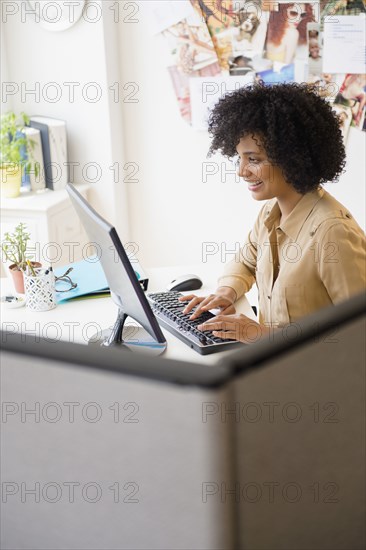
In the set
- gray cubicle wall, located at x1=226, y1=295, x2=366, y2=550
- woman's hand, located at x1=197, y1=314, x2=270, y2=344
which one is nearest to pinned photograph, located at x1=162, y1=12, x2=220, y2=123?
woman's hand, located at x1=197, y1=314, x2=270, y2=344

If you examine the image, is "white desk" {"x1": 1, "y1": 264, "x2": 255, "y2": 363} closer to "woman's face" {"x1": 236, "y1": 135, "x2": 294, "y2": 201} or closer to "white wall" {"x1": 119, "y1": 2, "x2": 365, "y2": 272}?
"woman's face" {"x1": 236, "y1": 135, "x2": 294, "y2": 201}

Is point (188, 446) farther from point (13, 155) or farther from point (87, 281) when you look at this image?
point (13, 155)

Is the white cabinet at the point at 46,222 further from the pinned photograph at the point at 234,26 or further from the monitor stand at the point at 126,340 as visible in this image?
the monitor stand at the point at 126,340

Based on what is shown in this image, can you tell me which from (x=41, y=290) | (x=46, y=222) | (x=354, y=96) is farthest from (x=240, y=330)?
(x=354, y=96)

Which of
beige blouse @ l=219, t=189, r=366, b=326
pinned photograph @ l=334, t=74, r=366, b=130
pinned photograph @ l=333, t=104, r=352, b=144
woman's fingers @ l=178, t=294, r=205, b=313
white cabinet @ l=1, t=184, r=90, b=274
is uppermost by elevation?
pinned photograph @ l=334, t=74, r=366, b=130

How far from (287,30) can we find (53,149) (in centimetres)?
112

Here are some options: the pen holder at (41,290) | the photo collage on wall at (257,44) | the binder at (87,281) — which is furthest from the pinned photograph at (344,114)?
the pen holder at (41,290)

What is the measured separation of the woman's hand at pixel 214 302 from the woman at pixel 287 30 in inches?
56.3

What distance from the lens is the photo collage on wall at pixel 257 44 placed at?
3105 mm

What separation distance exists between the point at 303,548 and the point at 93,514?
0.54ft

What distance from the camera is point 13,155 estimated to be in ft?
10.5

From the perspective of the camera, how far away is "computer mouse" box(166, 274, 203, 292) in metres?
2.23

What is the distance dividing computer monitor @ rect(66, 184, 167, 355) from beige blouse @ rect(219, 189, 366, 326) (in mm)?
339

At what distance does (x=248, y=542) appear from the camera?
536mm
